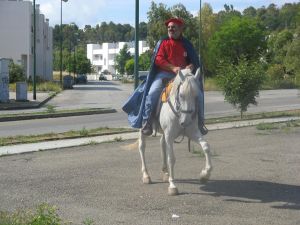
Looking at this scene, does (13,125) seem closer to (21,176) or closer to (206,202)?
(21,176)

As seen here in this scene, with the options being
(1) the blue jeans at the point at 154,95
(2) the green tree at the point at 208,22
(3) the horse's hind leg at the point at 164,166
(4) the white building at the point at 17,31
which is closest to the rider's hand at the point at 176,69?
(1) the blue jeans at the point at 154,95

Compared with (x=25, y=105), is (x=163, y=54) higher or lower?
higher

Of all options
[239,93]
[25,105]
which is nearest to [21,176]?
[239,93]

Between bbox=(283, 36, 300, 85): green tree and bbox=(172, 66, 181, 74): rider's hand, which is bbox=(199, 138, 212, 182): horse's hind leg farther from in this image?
bbox=(283, 36, 300, 85): green tree

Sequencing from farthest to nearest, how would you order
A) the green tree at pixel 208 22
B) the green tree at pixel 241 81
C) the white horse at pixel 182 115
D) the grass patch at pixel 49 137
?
the green tree at pixel 208 22 < the green tree at pixel 241 81 < the grass patch at pixel 49 137 < the white horse at pixel 182 115

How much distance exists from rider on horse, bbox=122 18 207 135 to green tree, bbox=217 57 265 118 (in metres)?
12.9

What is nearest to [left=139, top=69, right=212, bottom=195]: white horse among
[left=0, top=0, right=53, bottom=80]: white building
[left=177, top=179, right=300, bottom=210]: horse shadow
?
[left=177, top=179, right=300, bottom=210]: horse shadow

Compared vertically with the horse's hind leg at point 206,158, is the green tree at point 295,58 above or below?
above

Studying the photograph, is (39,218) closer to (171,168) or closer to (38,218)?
(38,218)

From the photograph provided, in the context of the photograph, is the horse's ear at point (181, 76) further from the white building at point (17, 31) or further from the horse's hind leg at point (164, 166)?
the white building at point (17, 31)

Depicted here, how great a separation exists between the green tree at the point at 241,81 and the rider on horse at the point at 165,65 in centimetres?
1290

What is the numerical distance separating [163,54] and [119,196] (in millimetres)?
2268

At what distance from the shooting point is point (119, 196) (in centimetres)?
824

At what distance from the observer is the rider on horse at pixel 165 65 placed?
8820 mm
